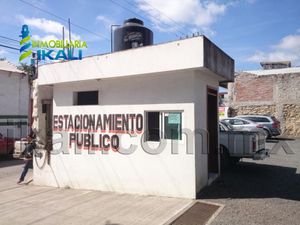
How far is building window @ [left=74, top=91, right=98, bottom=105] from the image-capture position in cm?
941

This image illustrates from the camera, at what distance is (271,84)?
86.0 feet

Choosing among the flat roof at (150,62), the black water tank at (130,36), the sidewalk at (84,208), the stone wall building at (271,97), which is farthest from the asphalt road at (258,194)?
the stone wall building at (271,97)

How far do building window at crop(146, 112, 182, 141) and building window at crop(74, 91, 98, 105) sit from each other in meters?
2.01

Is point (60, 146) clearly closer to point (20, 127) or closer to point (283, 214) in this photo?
point (283, 214)

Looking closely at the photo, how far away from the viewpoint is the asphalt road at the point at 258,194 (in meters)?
6.19

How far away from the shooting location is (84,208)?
7.32 m

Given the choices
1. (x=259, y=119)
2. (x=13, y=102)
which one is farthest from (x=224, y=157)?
(x=13, y=102)

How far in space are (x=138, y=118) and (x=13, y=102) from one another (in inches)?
682

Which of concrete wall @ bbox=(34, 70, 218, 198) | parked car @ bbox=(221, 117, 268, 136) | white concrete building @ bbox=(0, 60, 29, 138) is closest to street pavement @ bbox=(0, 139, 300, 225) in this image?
concrete wall @ bbox=(34, 70, 218, 198)

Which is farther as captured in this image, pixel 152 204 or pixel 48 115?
pixel 48 115

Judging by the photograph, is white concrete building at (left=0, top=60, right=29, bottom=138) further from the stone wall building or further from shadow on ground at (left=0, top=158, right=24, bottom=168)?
the stone wall building

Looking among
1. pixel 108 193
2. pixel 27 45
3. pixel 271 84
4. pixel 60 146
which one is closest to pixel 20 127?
pixel 27 45

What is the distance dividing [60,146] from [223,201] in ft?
18.1

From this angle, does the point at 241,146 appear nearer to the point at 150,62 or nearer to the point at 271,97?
the point at 150,62
